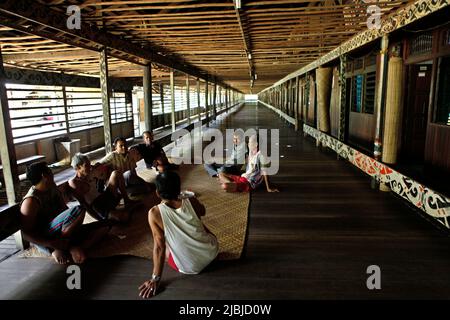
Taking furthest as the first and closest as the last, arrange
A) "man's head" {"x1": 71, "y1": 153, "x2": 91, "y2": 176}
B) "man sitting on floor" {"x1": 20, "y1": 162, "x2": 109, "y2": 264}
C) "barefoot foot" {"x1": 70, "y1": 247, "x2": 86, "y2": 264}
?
"man's head" {"x1": 71, "y1": 153, "x2": 91, "y2": 176} → "barefoot foot" {"x1": 70, "y1": 247, "x2": 86, "y2": 264} → "man sitting on floor" {"x1": 20, "y1": 162, "x2": 109, "y2": 264}

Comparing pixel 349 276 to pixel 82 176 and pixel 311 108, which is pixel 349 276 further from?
pixel 311 108

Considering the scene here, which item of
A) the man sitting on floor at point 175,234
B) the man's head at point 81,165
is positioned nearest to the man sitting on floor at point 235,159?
the man's head at point 81,165

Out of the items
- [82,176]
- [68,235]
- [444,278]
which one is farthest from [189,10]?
[444,278]

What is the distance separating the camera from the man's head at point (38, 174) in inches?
118

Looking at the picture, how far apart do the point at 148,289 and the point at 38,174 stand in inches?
58.8

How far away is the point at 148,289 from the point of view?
2.60 metres

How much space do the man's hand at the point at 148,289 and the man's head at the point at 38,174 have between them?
139cm

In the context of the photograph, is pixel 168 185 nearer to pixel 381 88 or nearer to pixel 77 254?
pixel 77 254

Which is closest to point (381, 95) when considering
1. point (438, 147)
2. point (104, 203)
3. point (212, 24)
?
point (438, 147)

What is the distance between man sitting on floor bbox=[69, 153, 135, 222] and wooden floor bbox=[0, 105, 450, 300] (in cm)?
81

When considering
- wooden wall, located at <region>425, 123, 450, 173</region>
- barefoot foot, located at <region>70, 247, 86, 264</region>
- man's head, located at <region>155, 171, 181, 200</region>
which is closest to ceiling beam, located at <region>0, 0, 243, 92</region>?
man's head, located at <region>155, 171, 181, 200</region>

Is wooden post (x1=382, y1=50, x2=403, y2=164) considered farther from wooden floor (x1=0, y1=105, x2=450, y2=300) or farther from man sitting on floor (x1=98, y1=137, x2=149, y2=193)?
man sitting on floor (x1=98, y1=137, x2=149, y2=193)

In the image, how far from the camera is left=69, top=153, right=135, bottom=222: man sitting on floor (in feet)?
11.9
